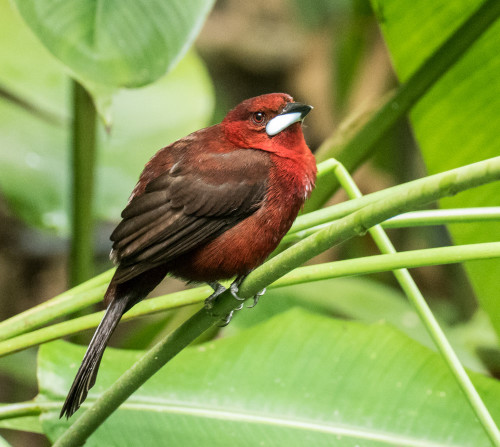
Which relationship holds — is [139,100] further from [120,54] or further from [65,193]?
[120,54]

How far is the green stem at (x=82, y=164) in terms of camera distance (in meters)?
1.66

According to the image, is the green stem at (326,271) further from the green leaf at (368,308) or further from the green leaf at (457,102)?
the green leaf at (368,308)

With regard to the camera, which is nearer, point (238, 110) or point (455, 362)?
point (455, 362)

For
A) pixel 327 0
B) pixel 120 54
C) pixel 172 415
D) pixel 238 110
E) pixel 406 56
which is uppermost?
pixel 120 54

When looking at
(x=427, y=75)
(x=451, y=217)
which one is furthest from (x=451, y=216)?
(x=427, y=75)

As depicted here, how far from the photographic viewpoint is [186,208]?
55.0 inches

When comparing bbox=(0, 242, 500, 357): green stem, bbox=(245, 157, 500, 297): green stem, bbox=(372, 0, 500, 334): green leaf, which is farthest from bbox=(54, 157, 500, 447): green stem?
bbox=(372, 0, 500, 334): green leaf

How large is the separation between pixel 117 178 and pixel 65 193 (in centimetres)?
17

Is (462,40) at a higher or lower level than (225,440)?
higher

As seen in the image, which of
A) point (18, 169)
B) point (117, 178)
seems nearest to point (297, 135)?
point (117, 178)

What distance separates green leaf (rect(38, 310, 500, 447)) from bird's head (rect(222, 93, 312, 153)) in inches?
16.0

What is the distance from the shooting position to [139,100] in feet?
8.34

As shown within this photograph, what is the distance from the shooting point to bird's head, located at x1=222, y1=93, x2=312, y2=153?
1.59 meters

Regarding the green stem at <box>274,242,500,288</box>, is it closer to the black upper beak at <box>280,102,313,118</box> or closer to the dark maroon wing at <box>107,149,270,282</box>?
the dark maroon wing at <box>107,149,270,282</box>
